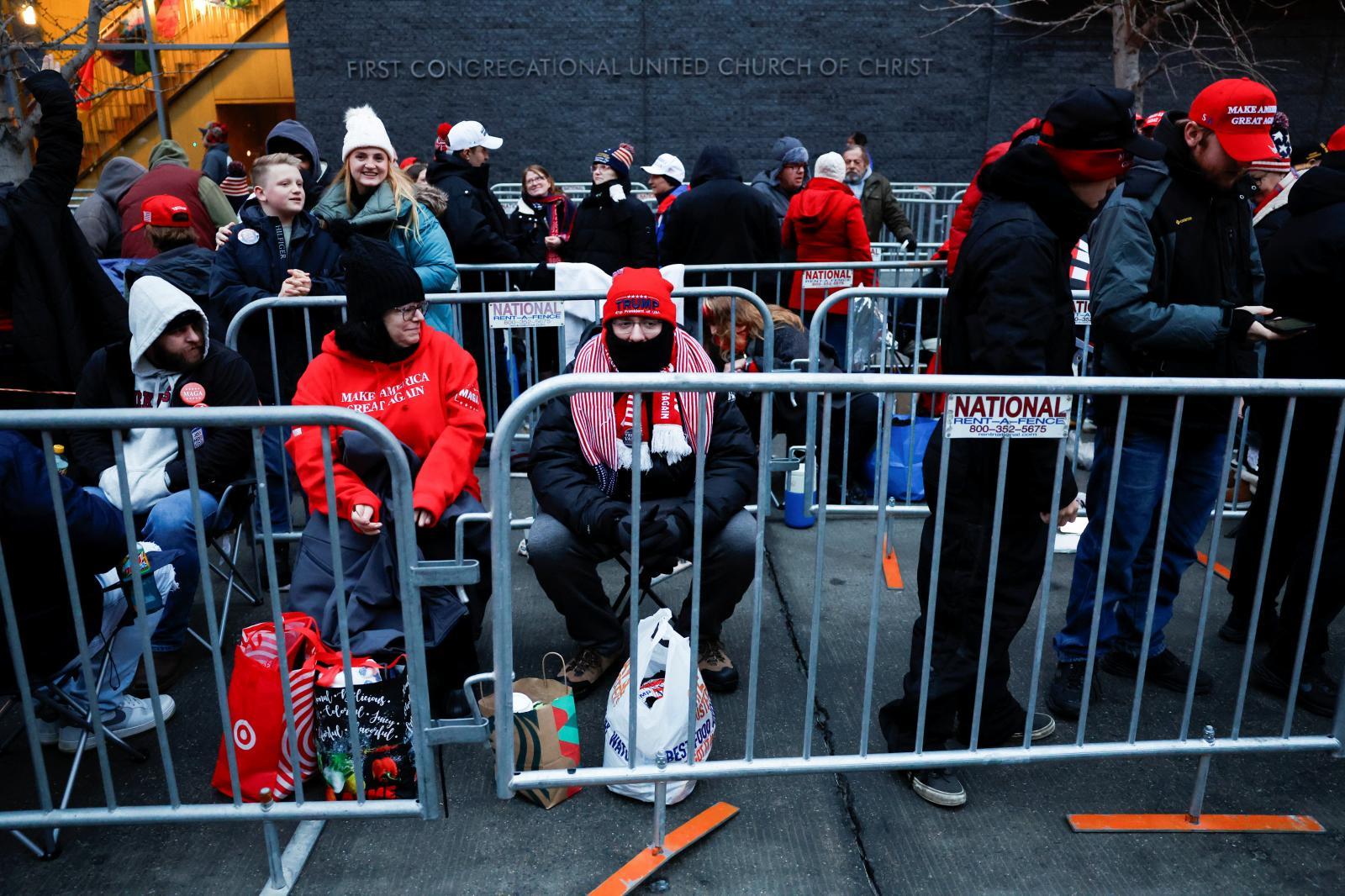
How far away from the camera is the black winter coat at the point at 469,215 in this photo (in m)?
6.66

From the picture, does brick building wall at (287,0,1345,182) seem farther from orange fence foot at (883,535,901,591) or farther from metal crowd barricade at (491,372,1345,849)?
metal crowd barricade at (491,372,1345,849)

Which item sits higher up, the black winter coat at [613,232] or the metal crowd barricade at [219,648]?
the black winter coat at [613,232]

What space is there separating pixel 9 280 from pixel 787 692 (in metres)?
3.88

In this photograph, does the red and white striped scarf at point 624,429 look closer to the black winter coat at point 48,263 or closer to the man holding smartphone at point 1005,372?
the man holding smartphone at point 1005,372

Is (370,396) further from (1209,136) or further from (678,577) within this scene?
(1209,136)

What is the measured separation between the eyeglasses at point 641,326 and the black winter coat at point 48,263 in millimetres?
2679

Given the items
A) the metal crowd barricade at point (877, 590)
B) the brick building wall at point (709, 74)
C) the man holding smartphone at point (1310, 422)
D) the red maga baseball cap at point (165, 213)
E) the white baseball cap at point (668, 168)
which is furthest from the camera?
the brick building wall at point (709, 74)

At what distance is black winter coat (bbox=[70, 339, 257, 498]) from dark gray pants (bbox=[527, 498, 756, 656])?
1.30 metres

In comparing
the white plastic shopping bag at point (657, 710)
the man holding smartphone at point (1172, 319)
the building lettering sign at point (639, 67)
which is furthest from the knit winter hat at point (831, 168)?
the building lettering sign at point (639, 67)

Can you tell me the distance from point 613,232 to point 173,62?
38.3 ft

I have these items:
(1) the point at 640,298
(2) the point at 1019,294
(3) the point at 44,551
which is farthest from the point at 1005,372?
(3) the point at 44,551

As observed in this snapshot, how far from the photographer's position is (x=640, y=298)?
366cm

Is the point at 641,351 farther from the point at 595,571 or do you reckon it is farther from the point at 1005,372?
the point at 1005,372

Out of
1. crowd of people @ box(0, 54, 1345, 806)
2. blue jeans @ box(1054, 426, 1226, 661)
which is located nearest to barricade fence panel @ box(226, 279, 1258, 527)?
crowd of people @ box(0, 54, 1345, 806)
